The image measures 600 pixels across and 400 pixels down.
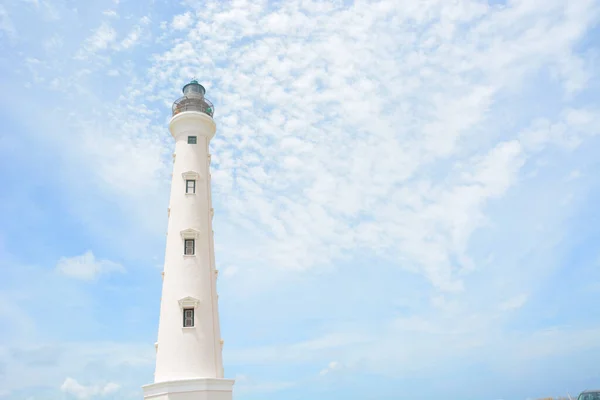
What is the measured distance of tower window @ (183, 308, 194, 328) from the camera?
25547 mm

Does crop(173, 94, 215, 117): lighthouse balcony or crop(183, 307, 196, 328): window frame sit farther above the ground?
crop(173, 94, 215, 117): lighthouse balcony

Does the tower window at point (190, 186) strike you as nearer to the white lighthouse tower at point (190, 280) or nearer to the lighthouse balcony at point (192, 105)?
the white lighthouse tower at point (190, 280)

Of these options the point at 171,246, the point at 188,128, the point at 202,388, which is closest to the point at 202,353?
the point at 202,388

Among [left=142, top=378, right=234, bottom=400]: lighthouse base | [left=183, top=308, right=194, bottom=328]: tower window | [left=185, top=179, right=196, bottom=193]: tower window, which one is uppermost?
[left=185, top=179, right=196, bottom=193]: tower window

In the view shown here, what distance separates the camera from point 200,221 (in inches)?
1112

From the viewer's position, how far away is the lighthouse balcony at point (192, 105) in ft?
102

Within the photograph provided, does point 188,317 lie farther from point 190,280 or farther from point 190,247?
point 190,247

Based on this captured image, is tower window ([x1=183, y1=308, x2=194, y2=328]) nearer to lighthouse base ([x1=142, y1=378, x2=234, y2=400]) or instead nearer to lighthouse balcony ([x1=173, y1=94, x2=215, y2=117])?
lighthouse base ([x1=142, y1=378, x2=234, y2=400])

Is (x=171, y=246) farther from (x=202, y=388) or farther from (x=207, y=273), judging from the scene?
(x=202, y=388)

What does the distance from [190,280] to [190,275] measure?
281mm

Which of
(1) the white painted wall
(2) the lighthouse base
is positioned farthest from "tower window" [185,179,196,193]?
(2) the lighthouse base

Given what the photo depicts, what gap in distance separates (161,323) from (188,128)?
11977mm

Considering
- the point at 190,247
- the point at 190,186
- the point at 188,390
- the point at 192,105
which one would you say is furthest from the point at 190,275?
the point at 192,105

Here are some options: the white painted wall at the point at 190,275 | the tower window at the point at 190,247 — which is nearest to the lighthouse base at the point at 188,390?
the white painted wall at the point at 190,275
